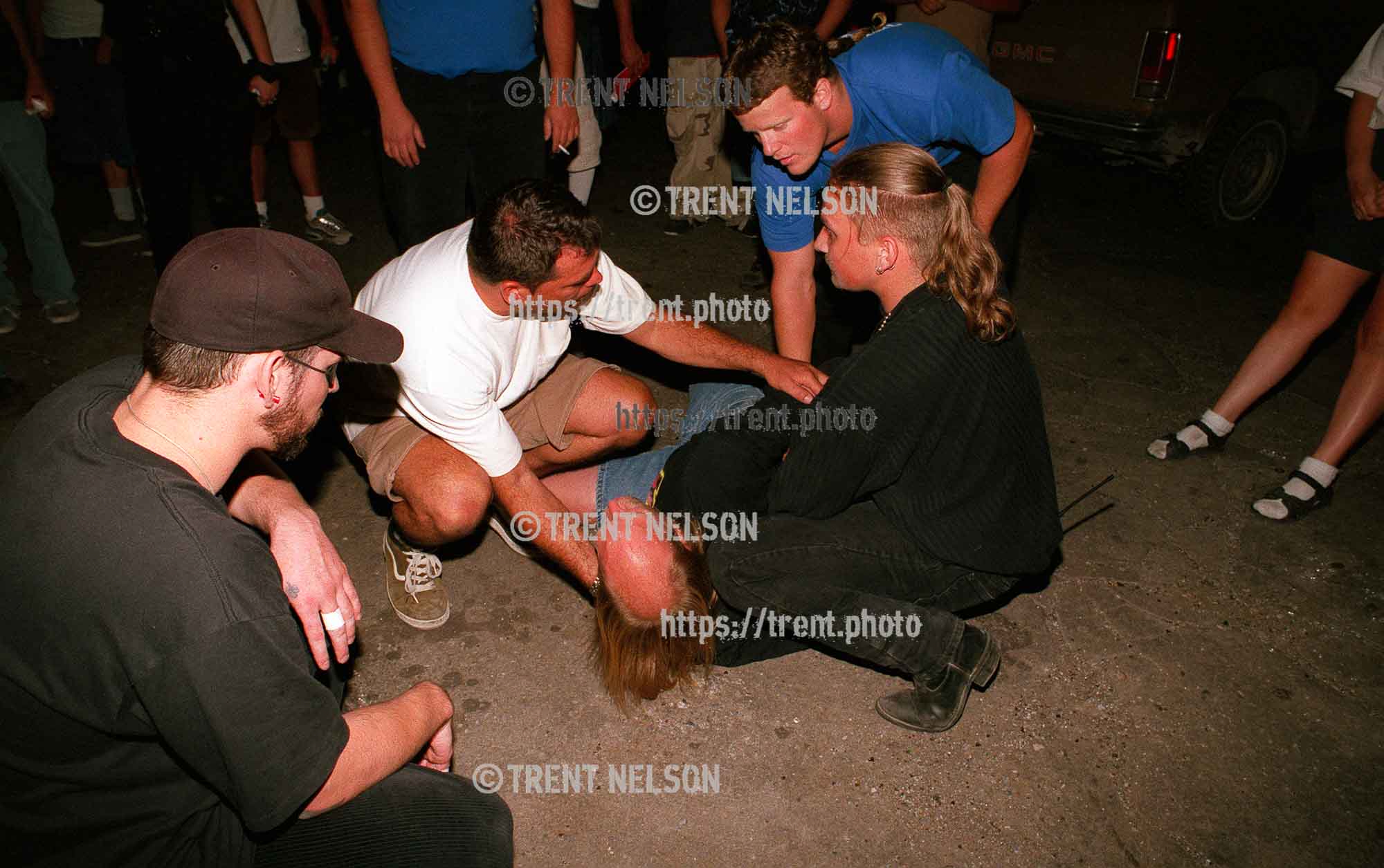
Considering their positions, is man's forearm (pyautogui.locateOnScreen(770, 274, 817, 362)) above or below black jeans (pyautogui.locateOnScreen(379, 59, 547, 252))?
below

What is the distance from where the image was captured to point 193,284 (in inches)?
59.1

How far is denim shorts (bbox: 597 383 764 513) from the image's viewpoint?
327 cm

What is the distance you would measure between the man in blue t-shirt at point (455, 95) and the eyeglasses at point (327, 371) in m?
1.88

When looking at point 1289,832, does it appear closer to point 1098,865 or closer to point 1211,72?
point 1098,865

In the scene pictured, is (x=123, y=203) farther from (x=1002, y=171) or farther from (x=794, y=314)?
(x=1002, y=171)

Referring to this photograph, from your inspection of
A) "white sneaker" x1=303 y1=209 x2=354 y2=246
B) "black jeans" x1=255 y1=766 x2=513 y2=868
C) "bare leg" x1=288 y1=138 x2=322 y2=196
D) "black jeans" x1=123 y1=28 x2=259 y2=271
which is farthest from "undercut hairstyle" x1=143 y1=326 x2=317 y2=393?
"white sneaker" x1=303 y1=209 x2=354 y2=246

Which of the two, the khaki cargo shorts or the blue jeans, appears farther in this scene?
the blue jeans

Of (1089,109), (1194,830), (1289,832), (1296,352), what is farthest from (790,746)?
(1089,109)

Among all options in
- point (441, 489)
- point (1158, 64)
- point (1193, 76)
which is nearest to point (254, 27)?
point (441, 489)

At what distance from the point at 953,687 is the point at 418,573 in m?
1.85

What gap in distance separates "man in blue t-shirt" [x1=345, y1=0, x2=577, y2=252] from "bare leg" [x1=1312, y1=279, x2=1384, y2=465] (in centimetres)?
346

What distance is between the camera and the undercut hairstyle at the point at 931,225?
2.20m

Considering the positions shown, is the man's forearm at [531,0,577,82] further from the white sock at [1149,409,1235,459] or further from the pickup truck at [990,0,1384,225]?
the pickup truck at [990,0,1384,225]

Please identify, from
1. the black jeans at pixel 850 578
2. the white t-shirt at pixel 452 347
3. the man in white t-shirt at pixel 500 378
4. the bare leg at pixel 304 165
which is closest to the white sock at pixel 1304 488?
the black jeans at pixel 850 578
